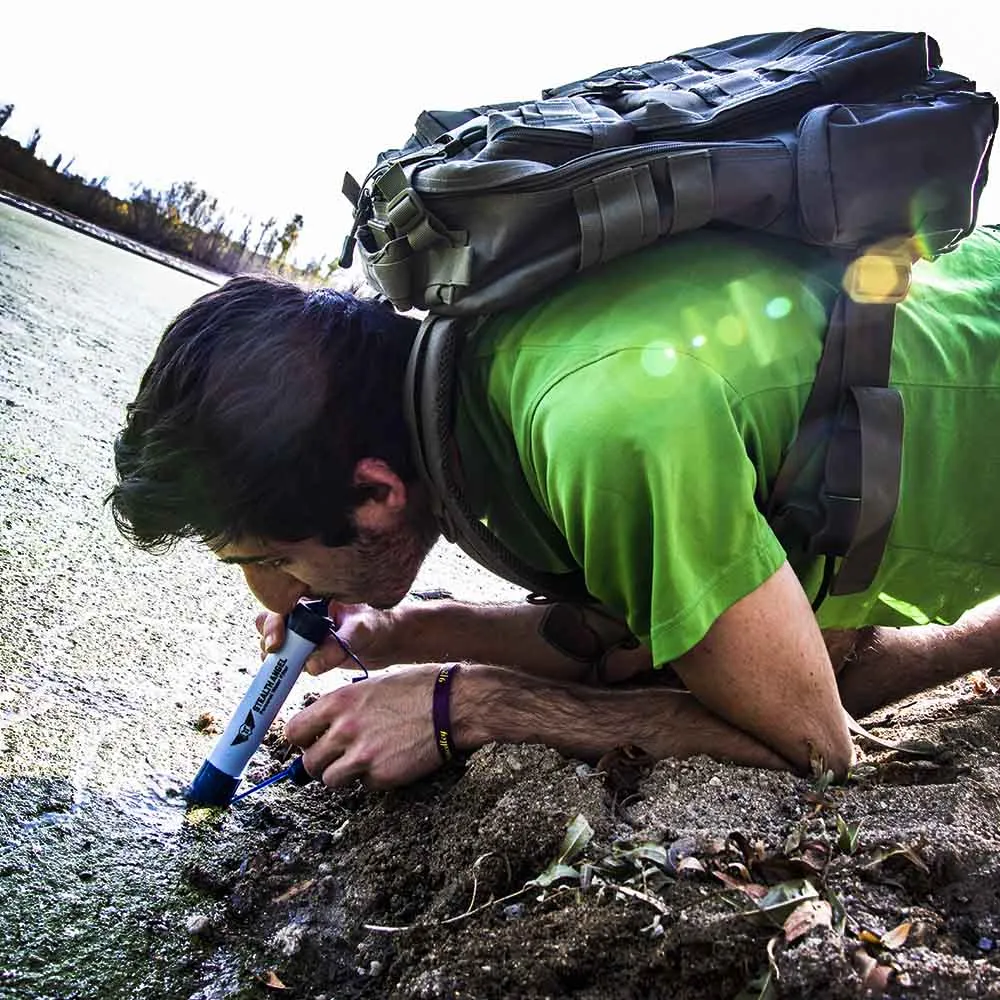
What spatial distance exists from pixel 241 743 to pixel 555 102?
1.49m

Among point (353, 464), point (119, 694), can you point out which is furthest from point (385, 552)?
point (119, 694)

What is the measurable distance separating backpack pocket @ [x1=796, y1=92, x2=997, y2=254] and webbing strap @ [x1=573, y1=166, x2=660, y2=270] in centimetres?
29

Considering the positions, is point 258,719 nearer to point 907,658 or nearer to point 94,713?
point 94,713

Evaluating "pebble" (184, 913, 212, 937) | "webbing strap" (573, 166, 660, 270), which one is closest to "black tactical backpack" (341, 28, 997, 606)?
"webbing strap" (573, 166, 660, 270)

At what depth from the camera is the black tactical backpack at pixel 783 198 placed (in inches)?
68.6

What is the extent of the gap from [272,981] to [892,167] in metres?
1.77

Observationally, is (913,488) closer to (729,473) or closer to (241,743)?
(729,473)

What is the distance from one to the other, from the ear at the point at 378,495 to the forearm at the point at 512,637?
1.50 ft

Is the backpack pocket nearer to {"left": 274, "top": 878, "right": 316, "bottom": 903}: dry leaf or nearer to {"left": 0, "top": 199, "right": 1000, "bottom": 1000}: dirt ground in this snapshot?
{"left": 0, "top": 199, "right": 1000, "bottom": 1000}: dirt ground

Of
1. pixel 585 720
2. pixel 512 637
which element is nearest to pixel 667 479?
pixel 585 720

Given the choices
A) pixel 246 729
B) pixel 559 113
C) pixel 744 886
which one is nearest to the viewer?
pixel 744 886

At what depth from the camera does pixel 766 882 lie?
1563 mm

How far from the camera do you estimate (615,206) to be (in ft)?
5.68

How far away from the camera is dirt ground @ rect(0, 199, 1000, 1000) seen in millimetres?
1468
